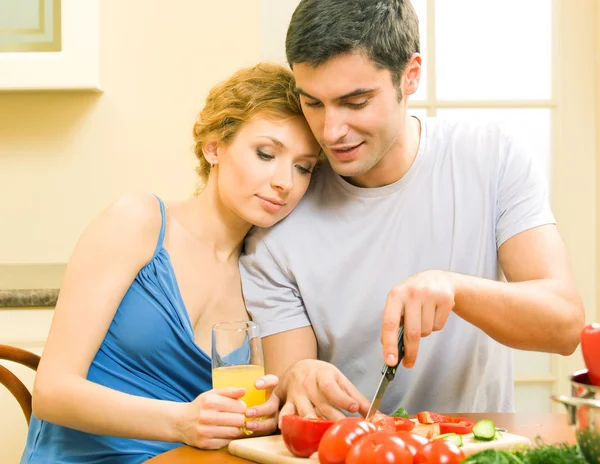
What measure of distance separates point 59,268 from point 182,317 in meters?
1.13

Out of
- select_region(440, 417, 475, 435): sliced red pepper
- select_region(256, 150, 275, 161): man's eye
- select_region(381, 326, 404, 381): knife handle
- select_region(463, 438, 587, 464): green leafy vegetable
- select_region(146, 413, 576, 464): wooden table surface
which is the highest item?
select_region(256, 150, 275, 161): man's eye

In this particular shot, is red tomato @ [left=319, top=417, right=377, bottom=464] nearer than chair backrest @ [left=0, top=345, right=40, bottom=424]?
Yes

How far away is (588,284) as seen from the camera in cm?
310

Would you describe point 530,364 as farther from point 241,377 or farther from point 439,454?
point 439,454

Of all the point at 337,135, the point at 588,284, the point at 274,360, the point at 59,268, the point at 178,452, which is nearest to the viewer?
the point at 178,452

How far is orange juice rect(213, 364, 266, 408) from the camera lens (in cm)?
148

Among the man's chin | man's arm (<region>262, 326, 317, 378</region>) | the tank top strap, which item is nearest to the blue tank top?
the tank top strap

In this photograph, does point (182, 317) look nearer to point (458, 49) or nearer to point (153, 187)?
point (153, 187)

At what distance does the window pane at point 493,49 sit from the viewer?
3.19 m

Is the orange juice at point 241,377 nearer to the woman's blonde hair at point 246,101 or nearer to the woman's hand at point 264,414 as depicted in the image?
the woman's hand at point 264,414

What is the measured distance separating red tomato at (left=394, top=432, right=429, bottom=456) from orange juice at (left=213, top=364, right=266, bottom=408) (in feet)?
1.27

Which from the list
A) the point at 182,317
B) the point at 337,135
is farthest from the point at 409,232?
the point at 182,317

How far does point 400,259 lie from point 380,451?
91 centimetres

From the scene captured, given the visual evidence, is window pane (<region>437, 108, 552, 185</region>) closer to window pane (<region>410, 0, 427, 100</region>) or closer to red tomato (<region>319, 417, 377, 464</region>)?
window pane (<region>410, 0, 427, 100</region>)
